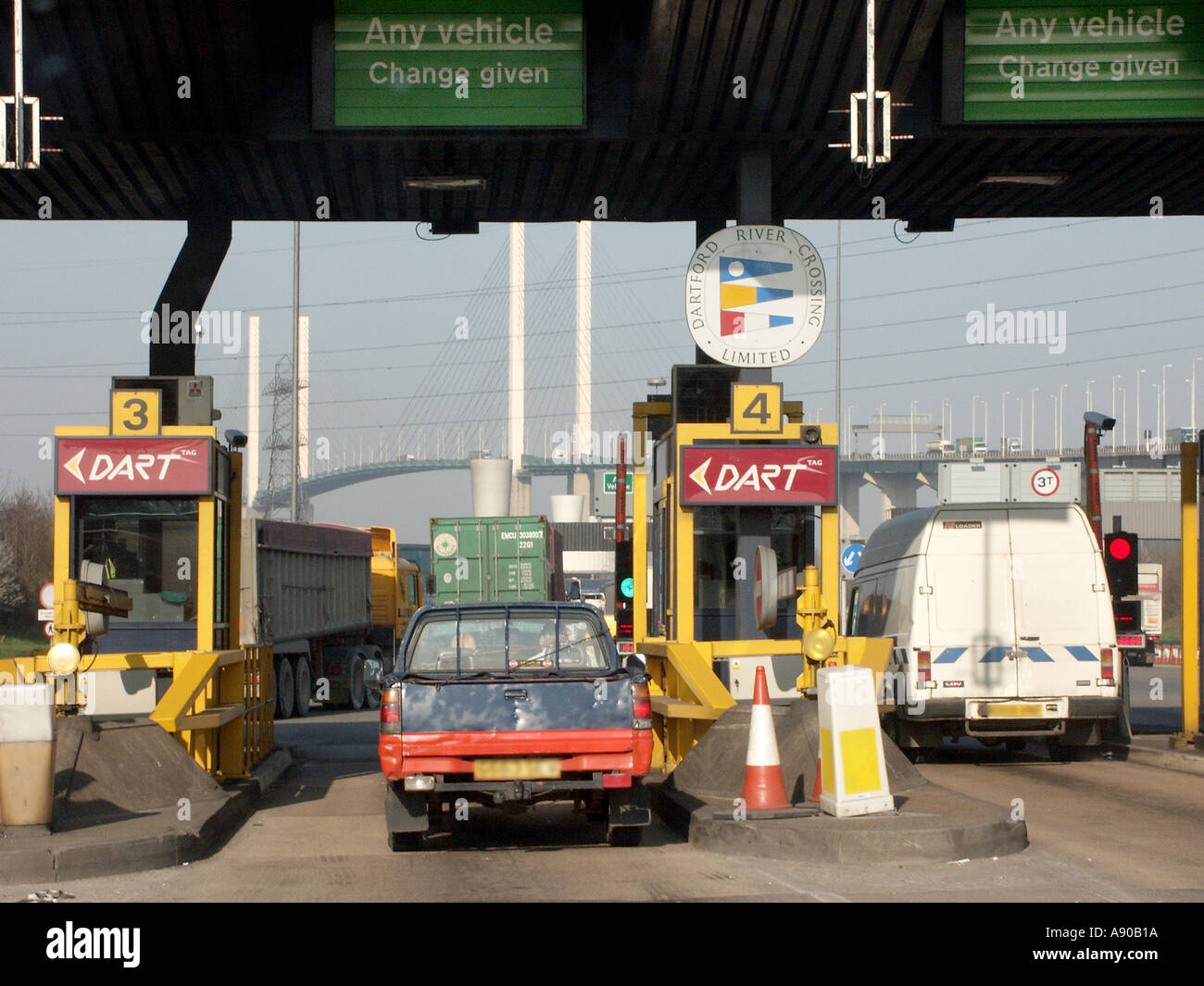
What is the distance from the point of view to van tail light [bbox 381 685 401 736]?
955cm

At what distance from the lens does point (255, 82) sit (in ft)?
41.9

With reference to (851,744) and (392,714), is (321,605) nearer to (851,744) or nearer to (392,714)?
(392,714)

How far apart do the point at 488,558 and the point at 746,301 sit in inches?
916

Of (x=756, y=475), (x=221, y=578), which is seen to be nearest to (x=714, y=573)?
(x=756, y=475)

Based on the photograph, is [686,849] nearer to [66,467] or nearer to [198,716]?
[198,716]

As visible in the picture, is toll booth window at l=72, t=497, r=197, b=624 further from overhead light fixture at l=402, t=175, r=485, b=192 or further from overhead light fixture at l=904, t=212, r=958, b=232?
overhead light fixture at l=904, t=212, r=958, b=232

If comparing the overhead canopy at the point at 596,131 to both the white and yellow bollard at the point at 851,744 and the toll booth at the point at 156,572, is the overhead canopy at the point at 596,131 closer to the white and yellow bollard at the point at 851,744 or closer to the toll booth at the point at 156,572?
the toll booth at the point at 156,572

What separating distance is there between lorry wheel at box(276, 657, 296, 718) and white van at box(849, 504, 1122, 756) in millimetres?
14356

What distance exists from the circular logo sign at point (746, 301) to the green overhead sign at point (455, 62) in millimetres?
1803

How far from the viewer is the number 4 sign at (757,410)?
13.4m

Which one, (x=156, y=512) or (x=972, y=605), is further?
(x=972, y=605)

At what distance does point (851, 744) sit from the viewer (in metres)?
9.62
